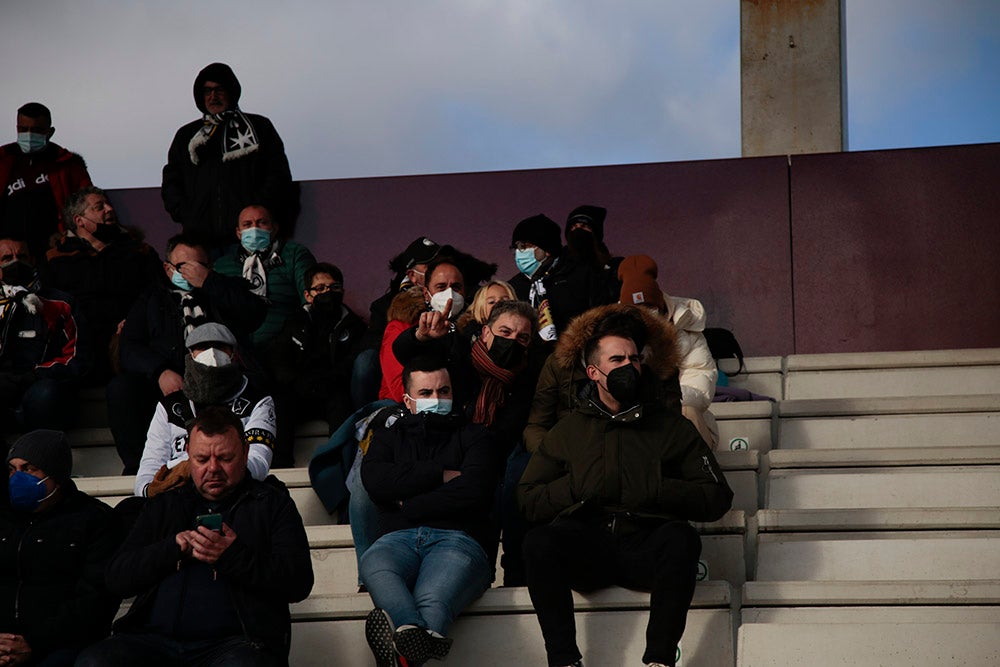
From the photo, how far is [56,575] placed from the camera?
197 inches

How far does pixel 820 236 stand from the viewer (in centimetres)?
830

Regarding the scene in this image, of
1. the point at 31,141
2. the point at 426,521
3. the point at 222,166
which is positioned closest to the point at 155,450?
the point at 426,521

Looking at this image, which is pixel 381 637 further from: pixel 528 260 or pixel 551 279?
pixel 528 260

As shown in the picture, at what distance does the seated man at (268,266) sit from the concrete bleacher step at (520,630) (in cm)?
253

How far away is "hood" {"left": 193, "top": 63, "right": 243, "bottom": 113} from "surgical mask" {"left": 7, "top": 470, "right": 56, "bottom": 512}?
139 inches

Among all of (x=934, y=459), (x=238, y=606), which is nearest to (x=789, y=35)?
(x=934, y=459)

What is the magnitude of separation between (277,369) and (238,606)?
2352mm

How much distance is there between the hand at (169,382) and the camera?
6.48 m

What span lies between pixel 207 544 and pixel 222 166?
12.7ft

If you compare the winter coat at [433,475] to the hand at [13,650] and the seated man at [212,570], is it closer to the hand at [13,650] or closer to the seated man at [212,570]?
the seated man at [212,570]

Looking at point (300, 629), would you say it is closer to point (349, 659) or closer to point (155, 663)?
point (349, 659)

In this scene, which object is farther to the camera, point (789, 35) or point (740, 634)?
point (789, 35)

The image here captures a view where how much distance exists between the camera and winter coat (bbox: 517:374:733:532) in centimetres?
504

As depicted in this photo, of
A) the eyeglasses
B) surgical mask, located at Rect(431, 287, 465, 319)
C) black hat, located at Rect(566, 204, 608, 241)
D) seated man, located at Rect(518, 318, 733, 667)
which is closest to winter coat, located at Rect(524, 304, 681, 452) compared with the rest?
seated man, located at Rect(518, 318, 733, 667)
